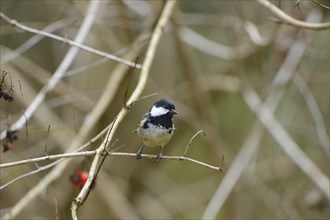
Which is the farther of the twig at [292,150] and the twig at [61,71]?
the twig at [292,150]

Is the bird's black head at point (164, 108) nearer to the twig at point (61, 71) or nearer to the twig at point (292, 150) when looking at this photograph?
the twig at point (61, 71)

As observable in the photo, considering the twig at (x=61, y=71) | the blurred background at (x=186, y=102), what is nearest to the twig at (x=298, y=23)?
the blurred background at (x=186, y=102)

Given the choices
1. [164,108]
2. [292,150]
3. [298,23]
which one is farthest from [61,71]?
[292,150]

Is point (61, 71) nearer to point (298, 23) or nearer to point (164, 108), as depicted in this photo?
point (164, 108)

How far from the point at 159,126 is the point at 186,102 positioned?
263cm

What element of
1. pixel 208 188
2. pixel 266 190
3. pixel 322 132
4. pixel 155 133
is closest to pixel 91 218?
pixel 208 188

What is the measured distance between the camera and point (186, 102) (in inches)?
211

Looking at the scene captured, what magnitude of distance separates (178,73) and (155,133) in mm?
3155

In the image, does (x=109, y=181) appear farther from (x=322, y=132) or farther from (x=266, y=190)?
(x=322, y=132)

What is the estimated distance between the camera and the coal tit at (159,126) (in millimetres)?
2732

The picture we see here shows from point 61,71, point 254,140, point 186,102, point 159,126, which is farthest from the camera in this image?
point 186,102

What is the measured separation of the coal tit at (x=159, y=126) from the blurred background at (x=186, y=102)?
1.01 m

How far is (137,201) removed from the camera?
214 inches

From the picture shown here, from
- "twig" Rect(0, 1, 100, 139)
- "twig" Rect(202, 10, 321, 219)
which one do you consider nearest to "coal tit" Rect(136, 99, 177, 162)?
"twig" Rect(0, 1, 100, 139)
